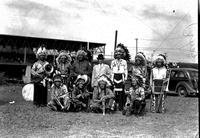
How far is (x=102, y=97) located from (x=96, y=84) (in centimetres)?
38

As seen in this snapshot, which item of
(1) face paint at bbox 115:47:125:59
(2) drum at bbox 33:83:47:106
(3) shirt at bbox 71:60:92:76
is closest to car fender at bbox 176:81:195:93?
(1) face paint at bbox 115:47:125:59

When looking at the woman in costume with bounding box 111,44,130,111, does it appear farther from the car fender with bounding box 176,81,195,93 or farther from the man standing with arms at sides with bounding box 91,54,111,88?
the car fender with bounding box 176,81,195,93

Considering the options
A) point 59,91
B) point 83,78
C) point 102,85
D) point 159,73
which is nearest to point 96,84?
point 102,85

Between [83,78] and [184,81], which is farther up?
[83,78]

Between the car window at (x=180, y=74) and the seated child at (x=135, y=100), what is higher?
the car window at (x=180, y=74)

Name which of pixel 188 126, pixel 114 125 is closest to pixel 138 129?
pixel 114 125

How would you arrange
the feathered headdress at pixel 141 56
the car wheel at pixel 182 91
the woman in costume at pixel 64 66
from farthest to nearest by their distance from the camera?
the car wheel at pixel 182 91 < the woman in costume at pixel 64 66 < the feathered headdress at pixel 141 56

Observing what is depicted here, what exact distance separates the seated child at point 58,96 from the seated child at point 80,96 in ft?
0.58

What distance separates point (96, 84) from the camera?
275 inches

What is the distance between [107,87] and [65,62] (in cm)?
138

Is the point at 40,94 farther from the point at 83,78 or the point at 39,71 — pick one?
the point at 83,78

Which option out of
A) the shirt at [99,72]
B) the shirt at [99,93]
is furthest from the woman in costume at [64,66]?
the shirt at [99,93]

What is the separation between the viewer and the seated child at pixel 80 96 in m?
6.93

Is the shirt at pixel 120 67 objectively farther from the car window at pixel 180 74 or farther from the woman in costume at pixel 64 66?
the car window at pixel 180 74
